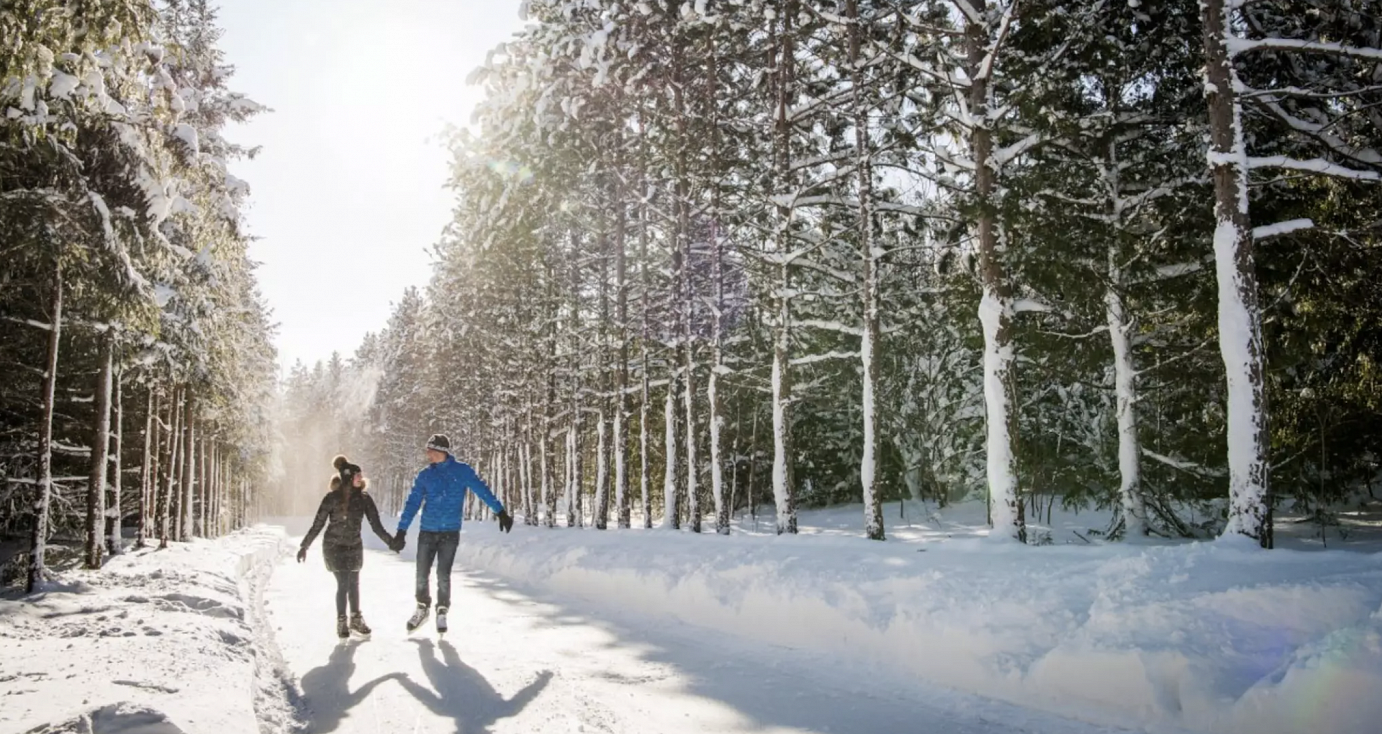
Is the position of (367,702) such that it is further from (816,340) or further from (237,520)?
(237,520)

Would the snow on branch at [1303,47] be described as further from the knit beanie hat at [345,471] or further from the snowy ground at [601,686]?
the knit beanie hat at [345,471]

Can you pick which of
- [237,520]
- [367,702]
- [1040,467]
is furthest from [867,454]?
[237,520]

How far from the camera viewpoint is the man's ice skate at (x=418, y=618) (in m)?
8.56

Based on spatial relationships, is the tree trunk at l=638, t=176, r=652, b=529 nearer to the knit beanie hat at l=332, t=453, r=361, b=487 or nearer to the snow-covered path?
the snow-covered path

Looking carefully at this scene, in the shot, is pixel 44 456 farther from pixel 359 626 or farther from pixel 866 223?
pixel 866 223

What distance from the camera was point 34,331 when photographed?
15.9 m

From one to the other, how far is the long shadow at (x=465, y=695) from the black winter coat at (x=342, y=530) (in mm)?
2125

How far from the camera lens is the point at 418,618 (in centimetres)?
870

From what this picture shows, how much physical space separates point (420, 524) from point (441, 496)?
390 mm

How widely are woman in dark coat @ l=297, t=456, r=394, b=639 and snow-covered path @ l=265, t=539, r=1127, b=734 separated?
0.34 m

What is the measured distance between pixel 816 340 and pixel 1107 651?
1984cm

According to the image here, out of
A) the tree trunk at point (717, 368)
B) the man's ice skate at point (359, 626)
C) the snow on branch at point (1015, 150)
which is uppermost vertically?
the snow on branch at point (1015, 150)

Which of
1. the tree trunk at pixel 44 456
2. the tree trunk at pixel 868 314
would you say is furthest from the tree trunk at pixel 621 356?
the tree trunk at pixel 44 456

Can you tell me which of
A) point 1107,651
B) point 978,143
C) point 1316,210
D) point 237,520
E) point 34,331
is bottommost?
point 237,520
